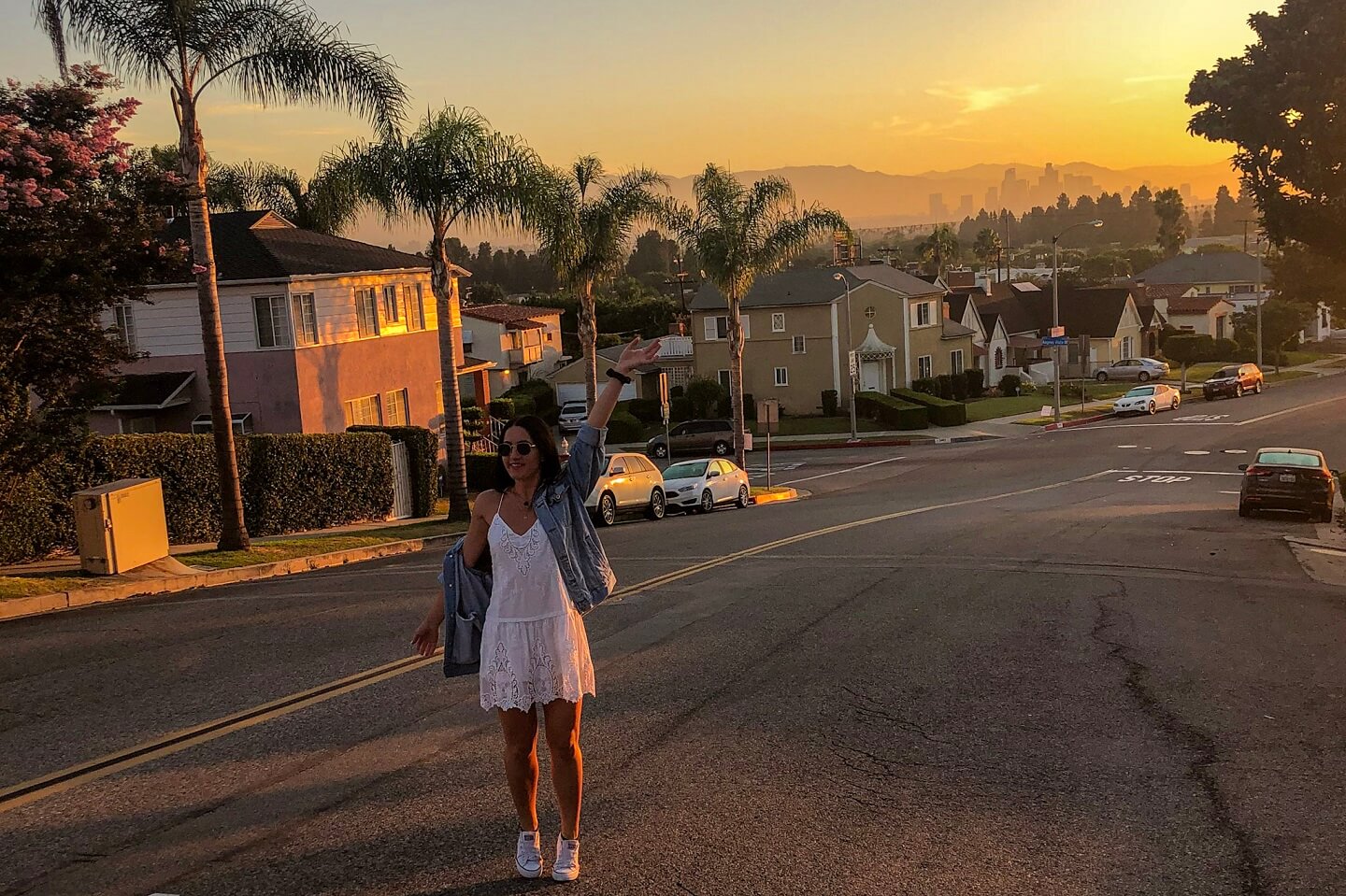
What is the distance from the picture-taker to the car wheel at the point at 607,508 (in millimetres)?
27453

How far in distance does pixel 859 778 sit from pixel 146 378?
95.4 ft

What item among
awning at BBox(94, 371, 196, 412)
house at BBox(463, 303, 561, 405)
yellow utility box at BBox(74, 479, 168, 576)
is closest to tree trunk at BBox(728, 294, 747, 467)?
awning at BBox(94, 371, 196, 412)

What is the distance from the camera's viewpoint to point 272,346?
31594 millimetres

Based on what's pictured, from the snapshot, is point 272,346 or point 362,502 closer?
point 362,502

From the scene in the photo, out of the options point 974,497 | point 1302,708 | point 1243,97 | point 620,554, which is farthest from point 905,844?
point 974,497

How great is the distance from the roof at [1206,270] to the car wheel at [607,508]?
10640cm

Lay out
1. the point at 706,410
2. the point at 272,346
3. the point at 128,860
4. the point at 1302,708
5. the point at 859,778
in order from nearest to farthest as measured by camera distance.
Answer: the point at 128,860 → the point at 859,778 → the point at 1302,708 → the point at 272,346 → the point at 706,410

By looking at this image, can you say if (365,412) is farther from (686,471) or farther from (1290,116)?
(1290,116)

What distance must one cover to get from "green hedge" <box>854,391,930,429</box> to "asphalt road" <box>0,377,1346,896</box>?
44235 mm

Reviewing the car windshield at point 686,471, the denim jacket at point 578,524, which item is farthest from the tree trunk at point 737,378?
the denim jacket at point 578,524

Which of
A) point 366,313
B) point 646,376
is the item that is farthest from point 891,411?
point 366,313

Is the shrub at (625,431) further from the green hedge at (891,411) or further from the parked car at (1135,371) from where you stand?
the parked car at (1135,371)

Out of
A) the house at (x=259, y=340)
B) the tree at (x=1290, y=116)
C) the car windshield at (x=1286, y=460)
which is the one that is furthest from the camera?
the house at (x=259, y=340)

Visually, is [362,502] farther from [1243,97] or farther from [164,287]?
[1243,97]
